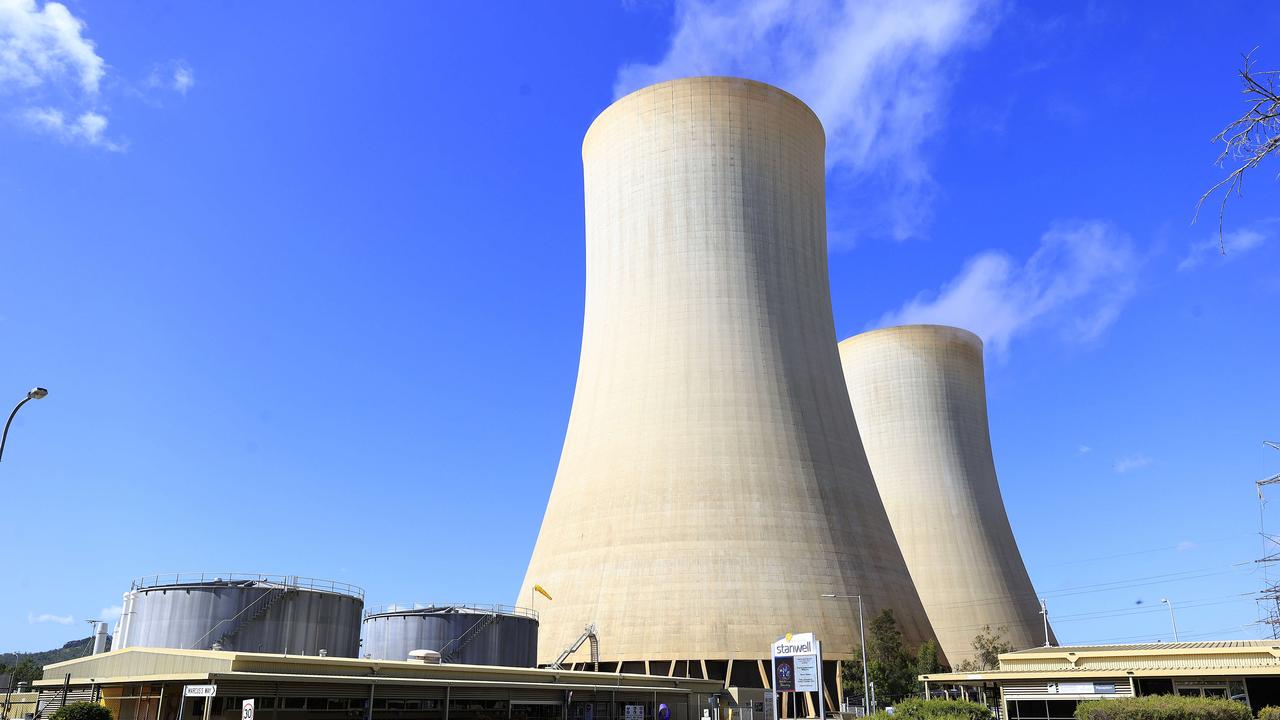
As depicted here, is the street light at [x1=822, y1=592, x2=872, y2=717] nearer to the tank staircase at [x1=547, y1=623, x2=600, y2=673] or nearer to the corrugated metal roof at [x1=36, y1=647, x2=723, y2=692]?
the tank staircase at [x1=547, y1=623, x2=600, y2=673]

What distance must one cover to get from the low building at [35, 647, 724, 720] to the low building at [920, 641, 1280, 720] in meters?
8.29

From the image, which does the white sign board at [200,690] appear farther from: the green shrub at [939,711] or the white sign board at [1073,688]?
the white sign board at [1073,688]

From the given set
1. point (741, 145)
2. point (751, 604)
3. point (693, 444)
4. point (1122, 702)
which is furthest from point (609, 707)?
point (741, 145)

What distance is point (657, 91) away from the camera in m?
31.3

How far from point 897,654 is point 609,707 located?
1002cm

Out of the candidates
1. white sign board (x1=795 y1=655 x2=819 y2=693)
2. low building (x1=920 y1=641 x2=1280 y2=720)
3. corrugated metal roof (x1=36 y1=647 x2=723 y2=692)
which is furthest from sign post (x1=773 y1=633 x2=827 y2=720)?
low building (x1=920 y1=641 x2=1280 y2=720)

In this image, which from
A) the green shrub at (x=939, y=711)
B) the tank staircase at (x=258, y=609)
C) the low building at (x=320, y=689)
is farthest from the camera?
the tank staircase at (x=258, y=609)

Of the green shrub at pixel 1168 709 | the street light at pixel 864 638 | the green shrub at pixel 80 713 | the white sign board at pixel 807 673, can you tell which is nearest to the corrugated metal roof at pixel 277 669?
the green shrub at pixel 80 713

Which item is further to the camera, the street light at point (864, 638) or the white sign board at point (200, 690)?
the street light at point (864, 638)

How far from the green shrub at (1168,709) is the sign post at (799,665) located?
5.78 metres

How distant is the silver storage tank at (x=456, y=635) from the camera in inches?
1059

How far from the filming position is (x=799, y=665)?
1473 centimetres

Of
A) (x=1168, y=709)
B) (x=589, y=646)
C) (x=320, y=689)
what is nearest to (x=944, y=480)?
(x=589, y=646)

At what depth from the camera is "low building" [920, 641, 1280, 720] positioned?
19375 mm
